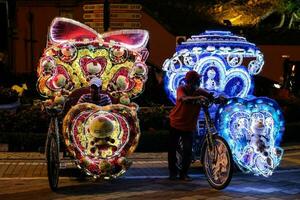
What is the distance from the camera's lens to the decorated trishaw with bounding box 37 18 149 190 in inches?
364

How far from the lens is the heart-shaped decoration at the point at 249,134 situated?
10008mm

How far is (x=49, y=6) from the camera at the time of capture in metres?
28.9

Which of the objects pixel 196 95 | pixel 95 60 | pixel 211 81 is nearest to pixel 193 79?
pixel 196 95

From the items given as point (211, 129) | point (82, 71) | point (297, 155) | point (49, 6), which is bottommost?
point (297, 155)

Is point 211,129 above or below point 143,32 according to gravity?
below

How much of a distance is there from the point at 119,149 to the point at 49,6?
20519mm

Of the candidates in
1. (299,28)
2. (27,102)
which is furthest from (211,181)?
(299,28)

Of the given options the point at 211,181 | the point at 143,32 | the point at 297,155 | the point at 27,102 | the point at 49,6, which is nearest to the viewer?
the point at 211,181

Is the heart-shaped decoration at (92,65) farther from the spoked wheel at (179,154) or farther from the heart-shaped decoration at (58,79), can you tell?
the spoked wheel at (179,154)

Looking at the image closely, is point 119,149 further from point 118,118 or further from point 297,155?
point 297,155

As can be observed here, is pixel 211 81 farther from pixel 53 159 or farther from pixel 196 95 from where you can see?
pixel 53 159

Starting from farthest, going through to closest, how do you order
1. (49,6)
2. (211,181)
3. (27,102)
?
(49,6) → (27,102) → (211,181)

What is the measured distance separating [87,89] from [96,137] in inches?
33.4

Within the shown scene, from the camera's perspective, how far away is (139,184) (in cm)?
952
